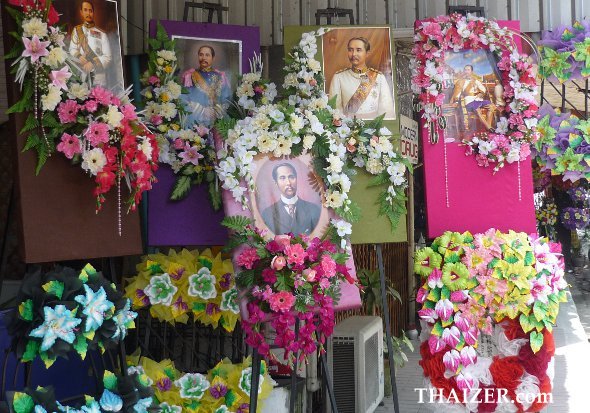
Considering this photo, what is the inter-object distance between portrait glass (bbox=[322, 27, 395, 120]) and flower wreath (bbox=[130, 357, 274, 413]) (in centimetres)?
140

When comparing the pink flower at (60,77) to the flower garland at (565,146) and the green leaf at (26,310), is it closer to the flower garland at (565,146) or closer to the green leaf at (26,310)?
the green leaf at (26,310)

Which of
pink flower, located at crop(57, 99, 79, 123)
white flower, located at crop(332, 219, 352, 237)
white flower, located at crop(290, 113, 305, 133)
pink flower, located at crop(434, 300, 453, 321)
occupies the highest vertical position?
pink flower, located at crop(57, 99, 79, 123)

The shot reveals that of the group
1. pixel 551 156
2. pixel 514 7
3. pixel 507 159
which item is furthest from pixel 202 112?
pixel 514 7

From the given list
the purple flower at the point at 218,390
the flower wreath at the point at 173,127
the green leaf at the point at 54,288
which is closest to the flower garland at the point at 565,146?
the flower wreath at the point at 173,127

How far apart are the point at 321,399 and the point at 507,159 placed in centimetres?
166

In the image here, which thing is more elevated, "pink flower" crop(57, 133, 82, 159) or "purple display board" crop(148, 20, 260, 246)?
"pink flower" crop(57, 133, 82, 159)

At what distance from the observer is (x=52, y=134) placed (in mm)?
2836

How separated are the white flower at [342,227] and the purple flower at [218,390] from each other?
39.7 inches

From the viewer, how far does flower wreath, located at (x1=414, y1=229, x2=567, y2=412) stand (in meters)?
3.58

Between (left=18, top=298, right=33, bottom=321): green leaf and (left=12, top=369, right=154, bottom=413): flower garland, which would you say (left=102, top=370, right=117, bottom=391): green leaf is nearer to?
(left=12, top=369, right=154, bottom=413): flower garland

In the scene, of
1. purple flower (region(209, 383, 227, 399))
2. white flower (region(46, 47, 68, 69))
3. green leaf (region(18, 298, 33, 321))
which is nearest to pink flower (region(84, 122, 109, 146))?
white flower (region(46, 47, 68, 69))

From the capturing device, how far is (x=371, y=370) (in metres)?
4.22

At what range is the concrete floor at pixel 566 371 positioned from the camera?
4.70m

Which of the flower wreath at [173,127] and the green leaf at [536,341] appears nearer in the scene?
the green leaf at [536,341]
